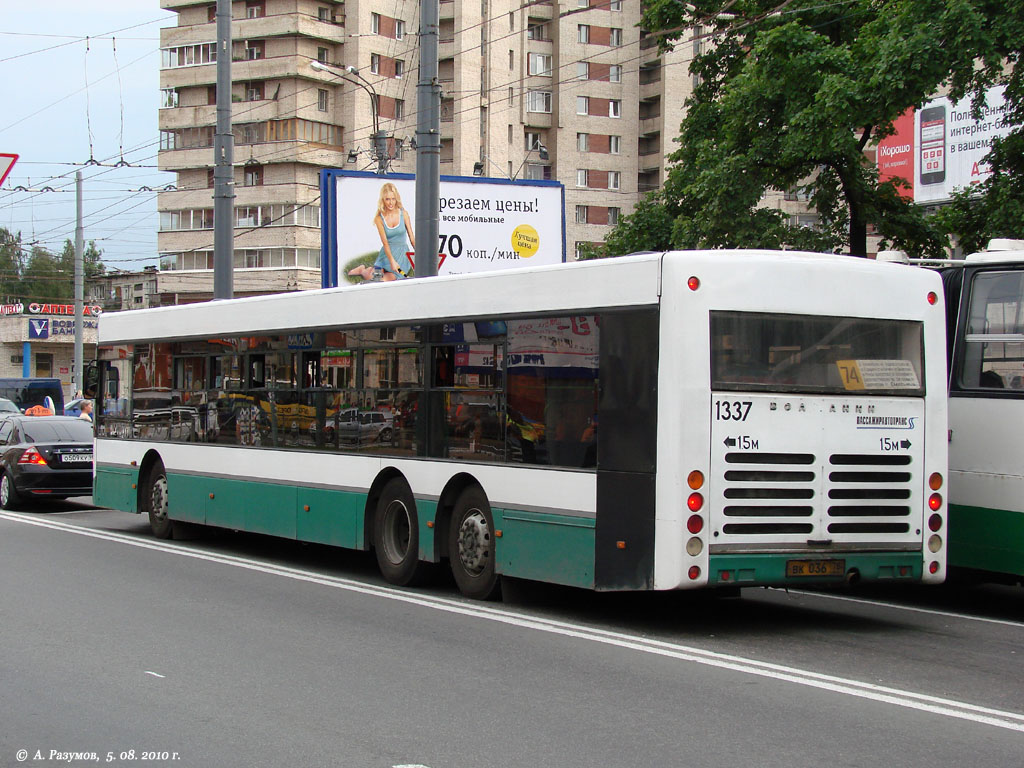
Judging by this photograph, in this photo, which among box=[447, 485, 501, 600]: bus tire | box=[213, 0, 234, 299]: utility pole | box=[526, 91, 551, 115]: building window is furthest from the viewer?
box=[526, 91, 551, 115]: building window

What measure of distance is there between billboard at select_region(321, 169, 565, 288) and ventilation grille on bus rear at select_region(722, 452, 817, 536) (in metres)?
16.9

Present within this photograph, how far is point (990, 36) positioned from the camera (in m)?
18.2

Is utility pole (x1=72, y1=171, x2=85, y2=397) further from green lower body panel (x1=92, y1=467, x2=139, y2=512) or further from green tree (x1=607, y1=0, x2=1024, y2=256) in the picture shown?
green lower body panel (x1=92, y1=467, x2=139, y2=512)

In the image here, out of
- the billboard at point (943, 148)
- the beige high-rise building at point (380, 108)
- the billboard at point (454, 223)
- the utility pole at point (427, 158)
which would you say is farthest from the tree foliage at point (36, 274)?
the utility pole at point (427, 158)

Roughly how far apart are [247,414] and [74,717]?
8.12 metres

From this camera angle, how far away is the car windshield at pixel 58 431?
22.2 metres

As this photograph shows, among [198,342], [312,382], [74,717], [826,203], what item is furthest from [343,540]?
[826,203]

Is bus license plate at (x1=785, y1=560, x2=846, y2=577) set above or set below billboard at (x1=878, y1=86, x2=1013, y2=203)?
below

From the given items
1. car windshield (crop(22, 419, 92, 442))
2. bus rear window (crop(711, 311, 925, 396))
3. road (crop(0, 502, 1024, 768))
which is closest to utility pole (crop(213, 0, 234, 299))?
car windshield (crop(22, 419, 92, 442))

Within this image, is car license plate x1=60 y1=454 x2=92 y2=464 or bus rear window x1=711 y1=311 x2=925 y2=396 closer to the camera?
bus rear window x1=711 y1=311 x2=925 y2=396

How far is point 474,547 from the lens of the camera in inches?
455

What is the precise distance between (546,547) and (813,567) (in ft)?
6.68

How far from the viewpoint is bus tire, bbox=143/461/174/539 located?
16.8m

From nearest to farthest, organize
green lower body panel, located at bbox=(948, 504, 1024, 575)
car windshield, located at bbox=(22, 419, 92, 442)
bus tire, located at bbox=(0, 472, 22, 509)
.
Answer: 1. green lower body panel, located at bbox=(948, 504, 1024, 575)
2. bus tire, located at bbox=(0, 472, 22, 509)
3. car windshield, located at bbox=(22, 419, 92, 442)
